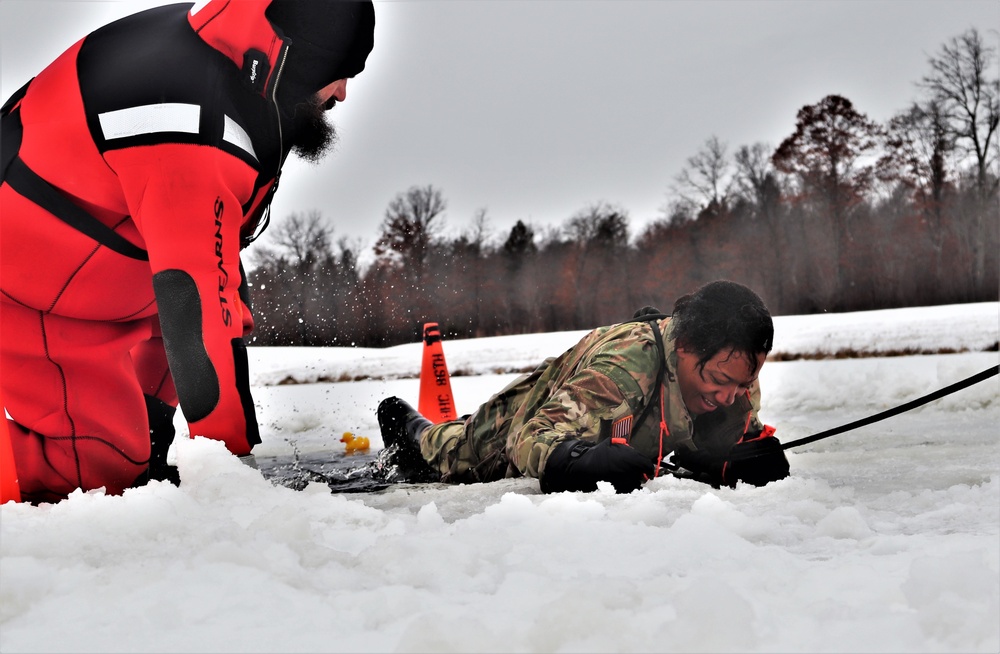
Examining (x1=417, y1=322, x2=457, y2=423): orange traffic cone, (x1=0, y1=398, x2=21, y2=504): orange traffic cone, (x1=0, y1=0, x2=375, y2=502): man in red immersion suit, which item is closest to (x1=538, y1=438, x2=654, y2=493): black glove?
(x1=0, y1=0, x2=375, y2=502): man in red immersion suit

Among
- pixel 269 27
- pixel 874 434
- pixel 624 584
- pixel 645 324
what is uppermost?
pixel 269 27

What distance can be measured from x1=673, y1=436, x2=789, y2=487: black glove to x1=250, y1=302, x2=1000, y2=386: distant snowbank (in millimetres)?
8051

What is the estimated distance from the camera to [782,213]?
20.3 metres

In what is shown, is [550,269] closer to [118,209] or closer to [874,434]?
[874,434]

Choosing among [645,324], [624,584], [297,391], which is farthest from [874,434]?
[297,391]

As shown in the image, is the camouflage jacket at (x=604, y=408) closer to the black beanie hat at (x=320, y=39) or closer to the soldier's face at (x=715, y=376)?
the soldier's face at (x=715, y=376)

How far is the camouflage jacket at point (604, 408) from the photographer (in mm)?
2594

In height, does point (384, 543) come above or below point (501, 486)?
above

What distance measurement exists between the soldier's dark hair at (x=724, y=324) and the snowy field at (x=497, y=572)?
53 centimetres

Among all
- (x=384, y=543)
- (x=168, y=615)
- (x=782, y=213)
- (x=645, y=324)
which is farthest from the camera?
(x=782, y=213)

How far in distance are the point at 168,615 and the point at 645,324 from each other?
2161 mm

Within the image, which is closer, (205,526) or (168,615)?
(168,615)

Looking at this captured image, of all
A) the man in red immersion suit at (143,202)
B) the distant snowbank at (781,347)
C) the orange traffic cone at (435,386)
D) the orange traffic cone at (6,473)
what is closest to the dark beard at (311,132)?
the man in red immersion suit at (143,202)

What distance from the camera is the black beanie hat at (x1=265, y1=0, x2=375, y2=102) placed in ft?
6.42
